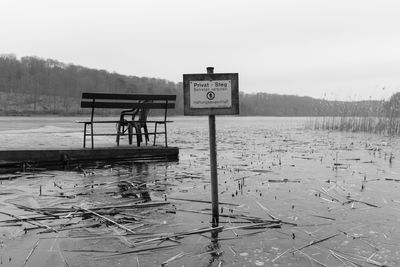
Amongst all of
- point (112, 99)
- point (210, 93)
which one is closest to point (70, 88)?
point (112, 99)

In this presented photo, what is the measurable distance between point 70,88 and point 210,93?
146 metres

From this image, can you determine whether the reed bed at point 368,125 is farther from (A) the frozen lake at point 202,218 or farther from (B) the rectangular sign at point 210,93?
(B) the rectangular sign at point 210,93

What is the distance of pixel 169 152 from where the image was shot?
1173 centimetres

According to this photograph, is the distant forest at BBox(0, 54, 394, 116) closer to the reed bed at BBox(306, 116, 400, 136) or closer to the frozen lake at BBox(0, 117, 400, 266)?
the reed bed at BBox(306, 116, 400, 136)

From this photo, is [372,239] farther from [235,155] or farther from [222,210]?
[235,155]

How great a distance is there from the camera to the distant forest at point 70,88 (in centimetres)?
13212

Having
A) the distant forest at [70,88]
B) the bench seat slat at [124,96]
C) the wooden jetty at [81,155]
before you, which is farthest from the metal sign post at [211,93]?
the distant forest at [70,88]

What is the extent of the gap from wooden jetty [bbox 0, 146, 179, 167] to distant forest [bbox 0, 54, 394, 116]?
10751 cm

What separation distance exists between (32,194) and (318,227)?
4661mm

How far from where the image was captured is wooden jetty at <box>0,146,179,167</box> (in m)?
9.89

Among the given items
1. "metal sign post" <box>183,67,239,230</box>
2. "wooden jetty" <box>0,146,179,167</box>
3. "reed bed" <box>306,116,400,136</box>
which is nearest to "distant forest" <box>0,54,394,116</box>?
"reed bed" <box>306,116,400,136</box>

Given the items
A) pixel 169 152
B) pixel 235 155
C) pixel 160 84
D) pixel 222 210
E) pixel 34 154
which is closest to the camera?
pixel 222 210

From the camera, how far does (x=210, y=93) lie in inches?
217

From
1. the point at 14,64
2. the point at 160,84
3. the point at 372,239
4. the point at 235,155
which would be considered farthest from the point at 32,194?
the point at 14,64
